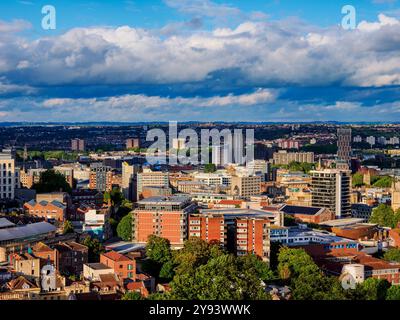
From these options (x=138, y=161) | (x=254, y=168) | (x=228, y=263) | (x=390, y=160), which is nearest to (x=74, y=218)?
(x=228, y=263)

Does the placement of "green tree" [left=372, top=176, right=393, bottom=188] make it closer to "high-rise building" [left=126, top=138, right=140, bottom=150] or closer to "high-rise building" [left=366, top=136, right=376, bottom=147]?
"high-rise building" [left=366, top=136, right=376, bottom=147]

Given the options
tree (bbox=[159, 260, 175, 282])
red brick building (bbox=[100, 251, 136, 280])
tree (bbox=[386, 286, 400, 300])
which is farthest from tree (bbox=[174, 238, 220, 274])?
tree (bbox=[386, 286, 400, 300])

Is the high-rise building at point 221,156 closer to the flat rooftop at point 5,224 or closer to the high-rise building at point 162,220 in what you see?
the high-rise building at point 162,220
